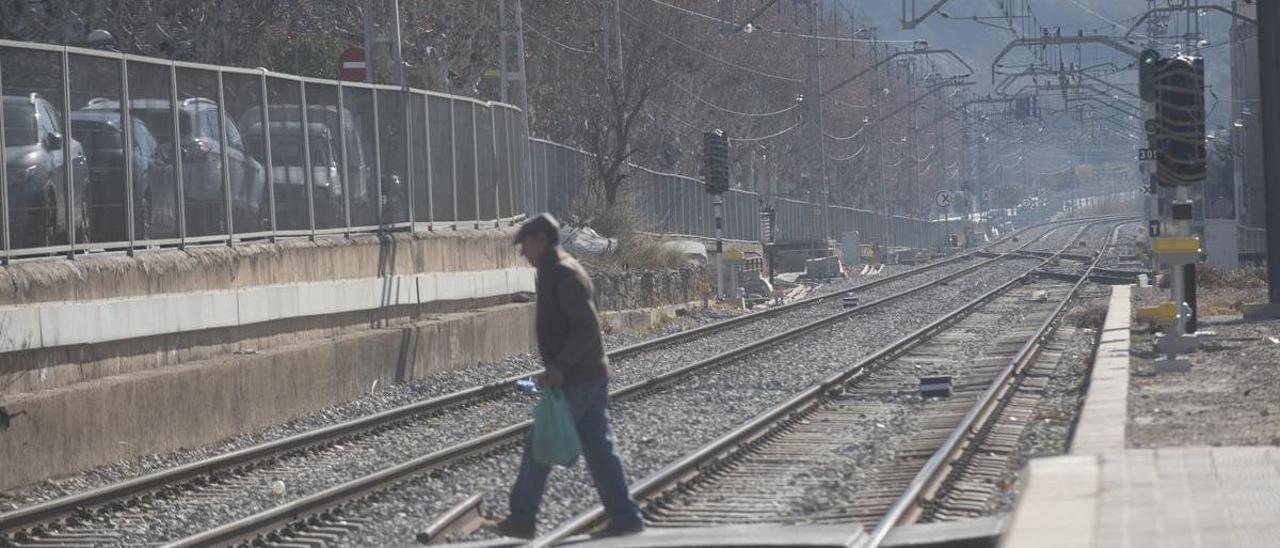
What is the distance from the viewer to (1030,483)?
11.2 m

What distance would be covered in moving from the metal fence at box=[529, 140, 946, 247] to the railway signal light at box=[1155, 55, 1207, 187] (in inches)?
700

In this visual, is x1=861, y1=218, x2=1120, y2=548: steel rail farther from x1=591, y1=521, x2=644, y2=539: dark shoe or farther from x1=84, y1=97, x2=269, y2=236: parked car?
x1=84, y1=97, x2=269, y2=236: parked car

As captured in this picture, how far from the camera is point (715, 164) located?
42688 millimetres

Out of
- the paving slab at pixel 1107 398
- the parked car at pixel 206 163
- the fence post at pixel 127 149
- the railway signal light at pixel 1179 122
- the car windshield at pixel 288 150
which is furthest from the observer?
the railway signal light at pixel 1179 122

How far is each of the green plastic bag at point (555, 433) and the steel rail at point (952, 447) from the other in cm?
165

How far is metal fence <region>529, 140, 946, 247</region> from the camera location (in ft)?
141

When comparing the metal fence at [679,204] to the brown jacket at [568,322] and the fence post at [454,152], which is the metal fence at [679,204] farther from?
the brown jacket at [568,322]

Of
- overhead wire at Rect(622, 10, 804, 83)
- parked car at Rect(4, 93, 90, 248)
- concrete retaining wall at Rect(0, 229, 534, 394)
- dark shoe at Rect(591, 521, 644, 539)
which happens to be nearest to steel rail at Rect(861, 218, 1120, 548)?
dark shoe at Rect(591, 521, 644, 539)

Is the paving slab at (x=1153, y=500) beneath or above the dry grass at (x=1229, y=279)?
beneath

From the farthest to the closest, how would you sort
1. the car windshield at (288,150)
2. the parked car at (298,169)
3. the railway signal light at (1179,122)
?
the railway signal light at (1179,122), the parked car at (298,169), the car windshield at (288,150)

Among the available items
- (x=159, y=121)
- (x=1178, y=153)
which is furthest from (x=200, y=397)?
(x=1178, y=153)

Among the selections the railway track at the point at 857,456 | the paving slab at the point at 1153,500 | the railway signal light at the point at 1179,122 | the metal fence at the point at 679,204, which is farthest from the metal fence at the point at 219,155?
the metal fence at the point at 679,204

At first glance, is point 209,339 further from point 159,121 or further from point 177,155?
point 159,121

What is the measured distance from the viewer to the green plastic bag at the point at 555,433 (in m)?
10.9
